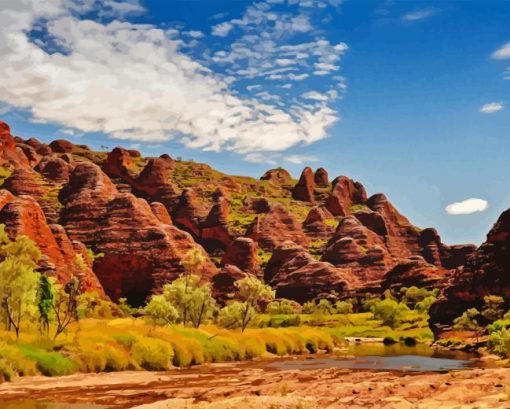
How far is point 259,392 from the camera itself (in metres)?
24.5

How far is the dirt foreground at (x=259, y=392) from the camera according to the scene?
18.7m

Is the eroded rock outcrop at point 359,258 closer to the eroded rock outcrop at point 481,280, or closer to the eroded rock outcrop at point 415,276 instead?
the eroded rock outcrop at point 415,276

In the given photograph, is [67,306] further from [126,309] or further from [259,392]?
[126,309]

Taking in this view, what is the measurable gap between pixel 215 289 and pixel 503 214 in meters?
67.3

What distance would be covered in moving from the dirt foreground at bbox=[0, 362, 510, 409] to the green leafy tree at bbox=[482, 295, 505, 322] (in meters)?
46.7

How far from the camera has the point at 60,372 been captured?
31703 millimetres

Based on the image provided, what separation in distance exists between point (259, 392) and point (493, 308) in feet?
205

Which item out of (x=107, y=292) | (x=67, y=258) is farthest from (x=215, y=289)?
(x=67, y=258)

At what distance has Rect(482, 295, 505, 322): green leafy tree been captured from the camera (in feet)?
242

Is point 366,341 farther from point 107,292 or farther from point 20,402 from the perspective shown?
point 20,402

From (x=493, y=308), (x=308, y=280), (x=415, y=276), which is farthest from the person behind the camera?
(x=308, y=280)

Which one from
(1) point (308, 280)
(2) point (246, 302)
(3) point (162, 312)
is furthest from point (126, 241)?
(3) point (162, 312)

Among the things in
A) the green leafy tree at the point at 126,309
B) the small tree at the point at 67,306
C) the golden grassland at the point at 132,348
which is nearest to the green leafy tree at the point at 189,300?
the golden grassland at the point at 132,348

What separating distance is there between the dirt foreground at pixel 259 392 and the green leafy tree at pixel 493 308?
153 feet
